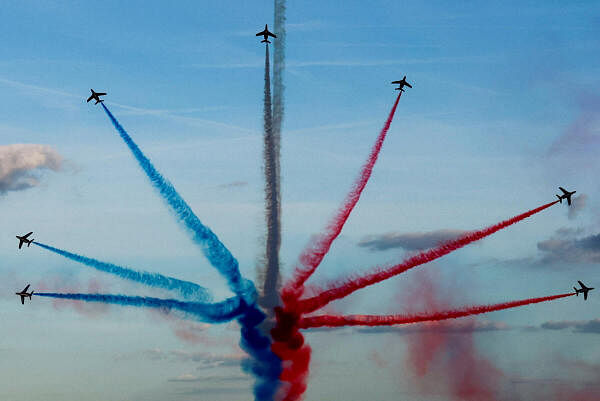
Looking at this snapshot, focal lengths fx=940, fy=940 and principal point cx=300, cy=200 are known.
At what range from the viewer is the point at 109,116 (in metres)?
101

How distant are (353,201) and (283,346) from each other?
18693 millimetres

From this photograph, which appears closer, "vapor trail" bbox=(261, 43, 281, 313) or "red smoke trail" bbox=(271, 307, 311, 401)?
"vapor trail" bbox=(261, 43, 281, 313)

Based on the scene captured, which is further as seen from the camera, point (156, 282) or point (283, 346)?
point (283, 346)

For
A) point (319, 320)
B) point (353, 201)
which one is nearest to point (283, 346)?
point (319, 320)

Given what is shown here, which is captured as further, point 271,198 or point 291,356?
point 291,356

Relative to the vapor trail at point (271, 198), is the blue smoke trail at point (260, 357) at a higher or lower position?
lower

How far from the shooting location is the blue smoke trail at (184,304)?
3969 inches

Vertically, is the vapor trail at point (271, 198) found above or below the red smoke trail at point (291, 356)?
above

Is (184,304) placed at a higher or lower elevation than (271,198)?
lower

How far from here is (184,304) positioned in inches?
3994

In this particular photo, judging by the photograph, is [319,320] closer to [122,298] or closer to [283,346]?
[283,346]

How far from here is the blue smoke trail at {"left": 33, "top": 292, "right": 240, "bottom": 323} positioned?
331 ft

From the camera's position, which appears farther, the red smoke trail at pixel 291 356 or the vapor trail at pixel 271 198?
the red smoke trail at pixel 291 356

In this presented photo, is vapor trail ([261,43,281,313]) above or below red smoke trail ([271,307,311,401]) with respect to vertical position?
above
